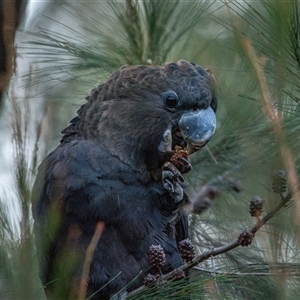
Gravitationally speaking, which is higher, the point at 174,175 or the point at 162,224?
the point at 174,175

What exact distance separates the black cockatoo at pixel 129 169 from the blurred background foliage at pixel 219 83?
137 mm

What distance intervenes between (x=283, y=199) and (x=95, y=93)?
1499 mm

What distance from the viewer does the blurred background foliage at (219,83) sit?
2.07 meters

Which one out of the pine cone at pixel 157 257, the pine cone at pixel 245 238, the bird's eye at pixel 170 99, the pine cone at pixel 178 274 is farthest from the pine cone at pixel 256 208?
the bird's eye at pixel 170 99

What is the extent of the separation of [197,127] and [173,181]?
248mm

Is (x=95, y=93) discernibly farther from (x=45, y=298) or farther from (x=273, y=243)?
(x=45, y=298)

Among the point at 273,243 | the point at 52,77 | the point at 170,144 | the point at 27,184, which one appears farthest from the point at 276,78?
the point at 52,77

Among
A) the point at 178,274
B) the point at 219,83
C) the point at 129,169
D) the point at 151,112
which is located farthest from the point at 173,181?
the point at 178,274

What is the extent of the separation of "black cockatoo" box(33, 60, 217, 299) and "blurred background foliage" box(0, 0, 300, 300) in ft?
0.45

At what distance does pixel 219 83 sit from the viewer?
3193 millimetres

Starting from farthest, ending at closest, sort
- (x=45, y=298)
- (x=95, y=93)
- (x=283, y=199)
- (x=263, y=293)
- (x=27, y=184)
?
(x=95, y=93)
(x=263, y=293)
(x=283, y=199)
(x=45, y=298)
(x=27, y=184)

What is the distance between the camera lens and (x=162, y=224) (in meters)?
3.08

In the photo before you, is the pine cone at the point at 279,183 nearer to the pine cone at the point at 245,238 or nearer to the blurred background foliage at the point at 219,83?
the blurred background foliage at the point at 219,83

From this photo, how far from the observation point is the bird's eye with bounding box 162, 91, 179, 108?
3.10m
